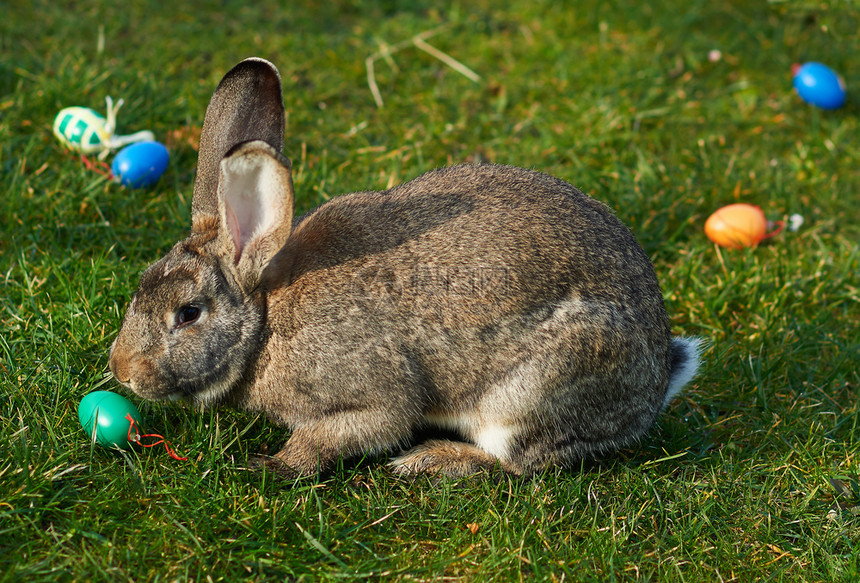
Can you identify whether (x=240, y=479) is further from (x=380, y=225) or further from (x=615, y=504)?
(x=615, y=504)

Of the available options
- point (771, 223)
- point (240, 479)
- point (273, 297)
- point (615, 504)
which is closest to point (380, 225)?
point (273, 297)

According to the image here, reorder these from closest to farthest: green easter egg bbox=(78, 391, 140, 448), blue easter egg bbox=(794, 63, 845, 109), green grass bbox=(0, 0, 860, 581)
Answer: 1. green grass bbox=(0, 0, 860, 581)
2. green easter egg bbox=(78, 391, 140, 448)
3. blue easter egg bbox=(794, 63, 845, 109)

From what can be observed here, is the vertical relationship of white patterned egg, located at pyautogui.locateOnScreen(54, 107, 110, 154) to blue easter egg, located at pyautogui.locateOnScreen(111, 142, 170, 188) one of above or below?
above

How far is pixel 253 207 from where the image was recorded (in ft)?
12.1

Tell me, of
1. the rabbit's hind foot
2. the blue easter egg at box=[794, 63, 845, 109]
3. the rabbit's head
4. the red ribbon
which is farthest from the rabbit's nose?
the blue easter egg at box=[794, 63, 845, 109]

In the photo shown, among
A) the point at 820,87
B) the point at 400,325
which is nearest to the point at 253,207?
the point at 400,325

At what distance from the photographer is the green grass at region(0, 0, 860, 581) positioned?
3.40m

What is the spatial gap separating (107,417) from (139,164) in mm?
1981

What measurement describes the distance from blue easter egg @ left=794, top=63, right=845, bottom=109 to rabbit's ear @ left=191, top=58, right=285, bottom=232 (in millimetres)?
4785

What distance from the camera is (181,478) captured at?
3.56 meters

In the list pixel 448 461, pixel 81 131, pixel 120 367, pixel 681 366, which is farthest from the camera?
pixel 81 131

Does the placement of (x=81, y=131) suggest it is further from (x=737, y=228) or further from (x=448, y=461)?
(x=737, y=228)

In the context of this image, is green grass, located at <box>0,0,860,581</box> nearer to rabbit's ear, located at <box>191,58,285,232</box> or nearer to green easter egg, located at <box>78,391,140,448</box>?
green easter egg, located at <box>78,391,140,448</box>

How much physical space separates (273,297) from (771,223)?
3547mm
